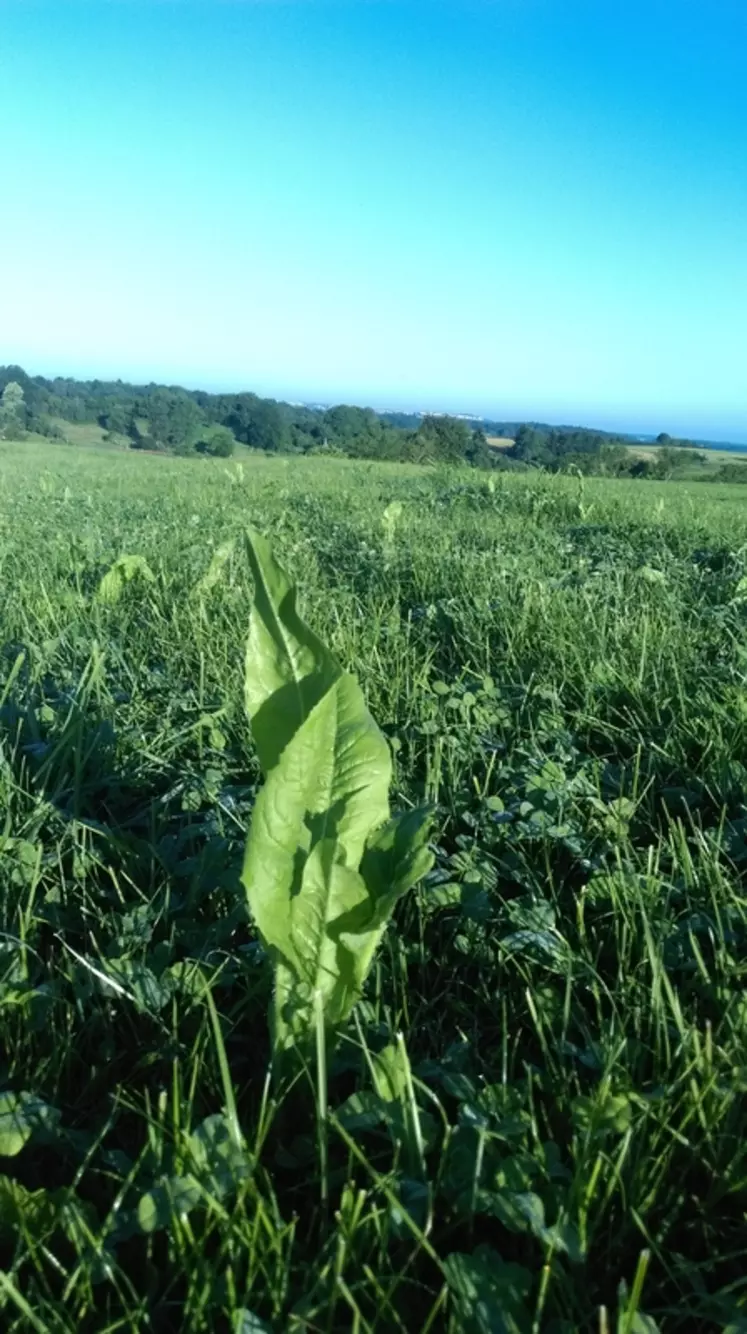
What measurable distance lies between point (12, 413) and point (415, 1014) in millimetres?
30678

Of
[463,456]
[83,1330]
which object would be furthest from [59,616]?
[463,456]

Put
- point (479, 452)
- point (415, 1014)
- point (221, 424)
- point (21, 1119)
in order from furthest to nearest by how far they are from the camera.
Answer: point (221, 424), point (479, 452), point (415, 1014), point (21, 1119)

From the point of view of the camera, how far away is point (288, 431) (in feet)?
91.4

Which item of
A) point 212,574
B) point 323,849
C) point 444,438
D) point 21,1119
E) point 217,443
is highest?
point 444,438

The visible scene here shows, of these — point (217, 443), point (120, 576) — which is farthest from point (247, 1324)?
point (217, 443)

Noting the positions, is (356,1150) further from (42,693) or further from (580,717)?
(42,693)

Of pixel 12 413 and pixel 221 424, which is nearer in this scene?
pixel 12 413

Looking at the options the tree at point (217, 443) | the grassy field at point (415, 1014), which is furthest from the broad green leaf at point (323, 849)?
the tree at point (217, 443)

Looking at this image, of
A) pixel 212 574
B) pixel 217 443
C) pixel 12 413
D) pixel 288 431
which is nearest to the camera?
pixel 212 574

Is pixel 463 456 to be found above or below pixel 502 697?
above

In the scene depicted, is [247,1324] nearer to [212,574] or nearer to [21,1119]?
[21,1119]

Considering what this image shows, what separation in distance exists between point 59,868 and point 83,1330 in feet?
3.05

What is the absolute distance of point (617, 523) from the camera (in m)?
6.52

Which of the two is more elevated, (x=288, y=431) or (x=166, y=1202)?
(x=288, y=431)
